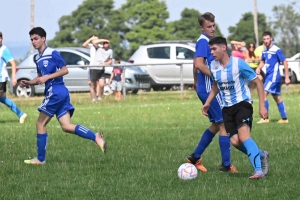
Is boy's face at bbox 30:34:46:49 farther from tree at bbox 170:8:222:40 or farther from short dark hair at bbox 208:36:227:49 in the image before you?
tree at bbox 170:8:222:40

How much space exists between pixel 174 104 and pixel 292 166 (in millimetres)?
12242

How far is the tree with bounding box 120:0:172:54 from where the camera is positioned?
85.0 m

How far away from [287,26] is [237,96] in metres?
82.0

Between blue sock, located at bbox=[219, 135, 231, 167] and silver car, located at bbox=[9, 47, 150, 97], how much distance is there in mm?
15835

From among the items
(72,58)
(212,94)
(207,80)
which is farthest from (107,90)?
(212,94)

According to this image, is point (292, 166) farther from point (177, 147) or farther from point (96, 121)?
point (96, 121)

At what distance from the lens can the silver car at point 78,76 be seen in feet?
86.4

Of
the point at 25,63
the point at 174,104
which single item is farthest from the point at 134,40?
the point at 174,104

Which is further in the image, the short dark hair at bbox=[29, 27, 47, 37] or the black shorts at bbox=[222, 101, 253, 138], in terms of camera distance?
A: the short dark hair at bbox=[29, 27, 47, 37]

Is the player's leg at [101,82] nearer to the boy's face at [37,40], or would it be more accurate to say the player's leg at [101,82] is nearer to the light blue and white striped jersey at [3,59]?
the light blue and white striped jersey at [3,59]

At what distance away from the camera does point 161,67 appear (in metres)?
28.3

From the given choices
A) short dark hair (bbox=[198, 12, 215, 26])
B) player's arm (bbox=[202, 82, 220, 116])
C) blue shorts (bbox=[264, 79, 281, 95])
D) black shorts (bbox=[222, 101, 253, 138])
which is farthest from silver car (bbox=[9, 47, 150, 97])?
black shorts (bbox=[222, 101, 253, 138])

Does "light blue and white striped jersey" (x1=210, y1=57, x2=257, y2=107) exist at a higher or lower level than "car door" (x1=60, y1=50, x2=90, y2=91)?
higher

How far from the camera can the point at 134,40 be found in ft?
284
